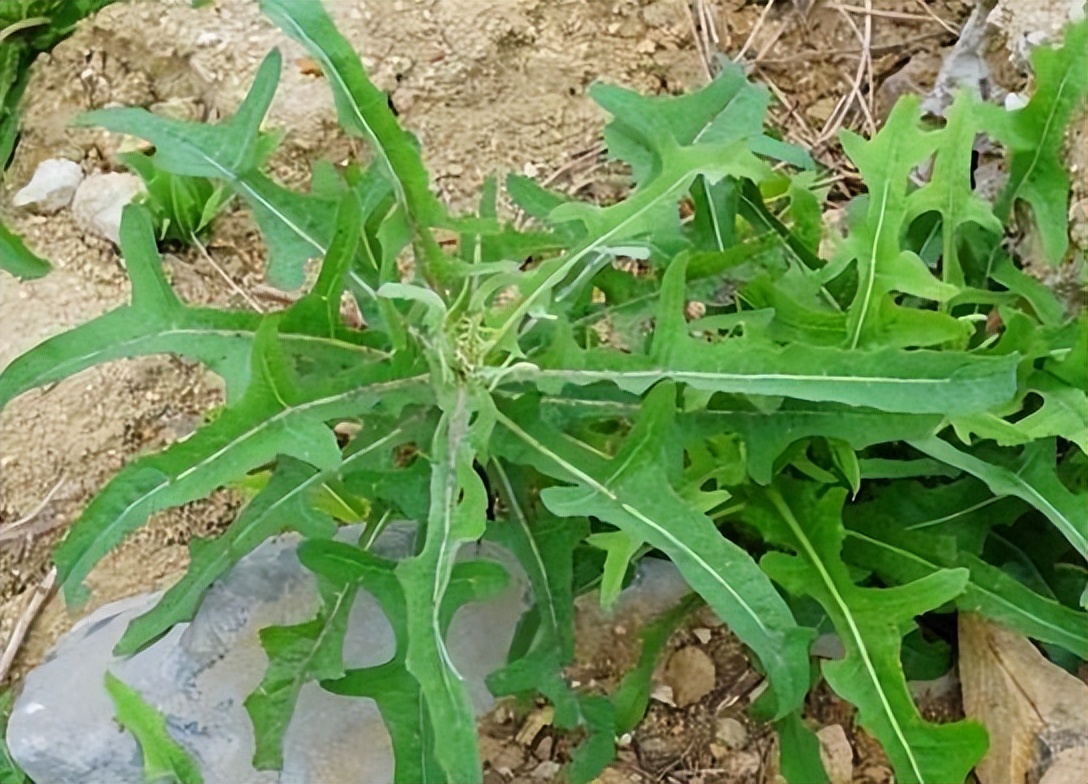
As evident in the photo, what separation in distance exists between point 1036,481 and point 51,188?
1420 mm

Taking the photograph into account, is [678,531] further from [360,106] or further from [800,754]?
[360,106]

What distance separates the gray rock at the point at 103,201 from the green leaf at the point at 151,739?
787 millimetres

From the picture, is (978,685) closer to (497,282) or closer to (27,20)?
(497,282)

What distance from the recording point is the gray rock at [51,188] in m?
1.83

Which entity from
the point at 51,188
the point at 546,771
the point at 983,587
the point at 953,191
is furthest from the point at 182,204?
the point at 983,587

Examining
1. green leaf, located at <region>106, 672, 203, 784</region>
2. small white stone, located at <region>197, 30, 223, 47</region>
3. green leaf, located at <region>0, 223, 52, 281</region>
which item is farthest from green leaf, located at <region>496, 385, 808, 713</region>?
small white stone, located at <region>197, 30, 223, 47</region>

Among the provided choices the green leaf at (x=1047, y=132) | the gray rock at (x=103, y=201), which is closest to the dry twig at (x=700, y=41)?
the green leaf at (x=1047, y=132)

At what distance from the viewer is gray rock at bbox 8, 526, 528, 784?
1.34m

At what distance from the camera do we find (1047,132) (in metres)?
1.33

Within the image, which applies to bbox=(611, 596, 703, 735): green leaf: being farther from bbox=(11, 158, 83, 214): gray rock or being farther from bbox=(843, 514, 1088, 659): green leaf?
bbox=(11, 158, 83, 214): gray rock

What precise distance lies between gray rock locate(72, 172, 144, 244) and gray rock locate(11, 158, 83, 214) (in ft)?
0.05

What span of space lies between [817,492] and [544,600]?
0.29 m

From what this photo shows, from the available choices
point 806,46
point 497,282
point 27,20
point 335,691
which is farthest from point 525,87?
point 335,691

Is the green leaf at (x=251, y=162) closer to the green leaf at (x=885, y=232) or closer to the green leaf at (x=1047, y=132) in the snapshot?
the green leaf at (x=885, y=232)
